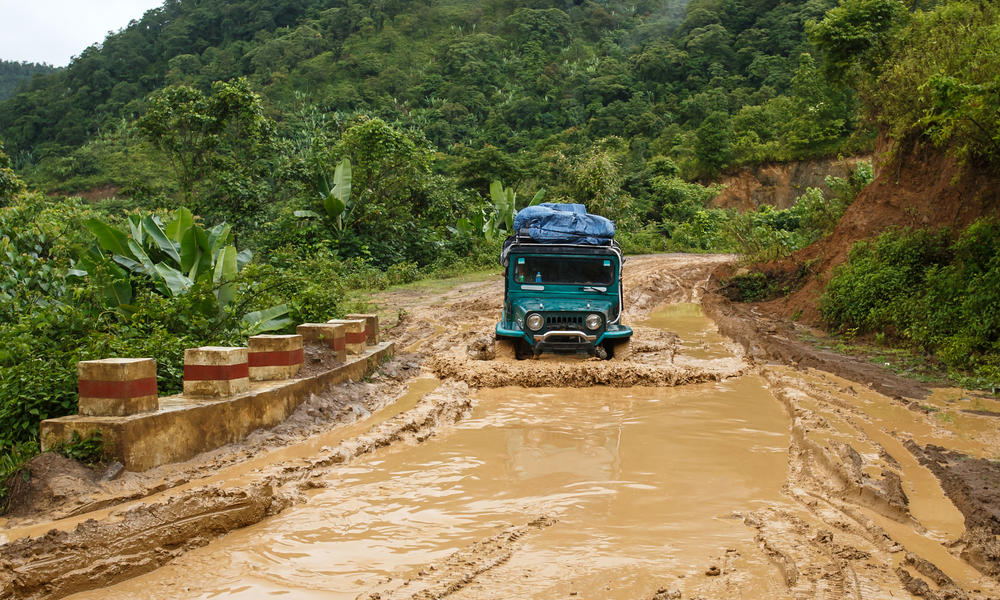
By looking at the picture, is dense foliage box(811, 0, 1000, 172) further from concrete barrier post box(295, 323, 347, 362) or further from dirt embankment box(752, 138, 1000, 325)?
concrete barrier post box(295, 323, 347, 362)

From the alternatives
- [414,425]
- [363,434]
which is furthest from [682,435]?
[363,434]

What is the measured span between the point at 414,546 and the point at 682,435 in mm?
3559

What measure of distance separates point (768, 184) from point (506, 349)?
37715 mm

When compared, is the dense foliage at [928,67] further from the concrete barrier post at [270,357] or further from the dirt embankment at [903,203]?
the concrete barrier post at [270,357]

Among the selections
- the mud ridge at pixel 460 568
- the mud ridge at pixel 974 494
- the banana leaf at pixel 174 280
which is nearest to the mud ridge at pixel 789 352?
the mud ridge at pixel 974 494

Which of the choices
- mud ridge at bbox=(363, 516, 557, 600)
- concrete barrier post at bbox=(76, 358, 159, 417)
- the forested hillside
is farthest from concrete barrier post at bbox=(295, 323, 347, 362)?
the forested hillside

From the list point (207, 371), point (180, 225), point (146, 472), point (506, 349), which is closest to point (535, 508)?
point (146, 472)

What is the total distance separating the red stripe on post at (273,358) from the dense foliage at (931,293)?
8.12 meters

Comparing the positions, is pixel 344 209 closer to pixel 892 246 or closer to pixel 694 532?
pixel 892 246

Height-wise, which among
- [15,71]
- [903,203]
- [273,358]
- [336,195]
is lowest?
[273,358]

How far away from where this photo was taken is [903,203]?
14.7 m

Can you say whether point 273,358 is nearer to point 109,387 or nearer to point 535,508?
point 109,387

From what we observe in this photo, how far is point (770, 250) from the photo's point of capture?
21422 millimetres

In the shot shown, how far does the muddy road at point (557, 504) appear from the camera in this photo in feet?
12.3
